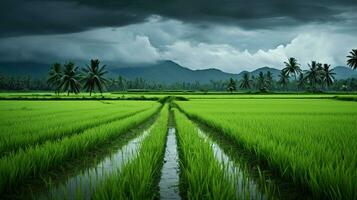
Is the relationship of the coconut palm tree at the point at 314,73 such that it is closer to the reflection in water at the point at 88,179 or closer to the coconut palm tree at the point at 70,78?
the coconut palm tree at the point at 70,78

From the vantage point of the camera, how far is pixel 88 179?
15.3ft

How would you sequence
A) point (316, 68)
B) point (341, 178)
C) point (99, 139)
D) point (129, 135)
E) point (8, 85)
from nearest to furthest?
point (341, 178) < point (99, 139) < point (129, 135) < point (316, 68) < point (8, 85)

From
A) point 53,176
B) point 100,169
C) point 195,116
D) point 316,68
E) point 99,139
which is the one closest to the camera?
point 53,176

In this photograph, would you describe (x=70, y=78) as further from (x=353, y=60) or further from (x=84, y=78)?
(x=353, y=60)

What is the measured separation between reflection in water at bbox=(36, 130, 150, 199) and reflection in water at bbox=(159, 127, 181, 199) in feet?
2.22

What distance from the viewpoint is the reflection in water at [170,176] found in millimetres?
4074

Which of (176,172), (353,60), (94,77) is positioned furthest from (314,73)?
(176,172)

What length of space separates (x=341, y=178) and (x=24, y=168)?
389cm

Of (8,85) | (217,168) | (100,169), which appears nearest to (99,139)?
(100,169)

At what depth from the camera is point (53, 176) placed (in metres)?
4.85

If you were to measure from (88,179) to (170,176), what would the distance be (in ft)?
4.02

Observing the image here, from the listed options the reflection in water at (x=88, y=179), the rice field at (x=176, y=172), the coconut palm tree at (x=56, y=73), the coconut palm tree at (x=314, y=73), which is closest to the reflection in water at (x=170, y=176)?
the rice field at (x=176, y=172)

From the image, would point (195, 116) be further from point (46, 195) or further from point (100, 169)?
point (46, 195)

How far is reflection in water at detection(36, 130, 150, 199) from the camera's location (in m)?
3.77
